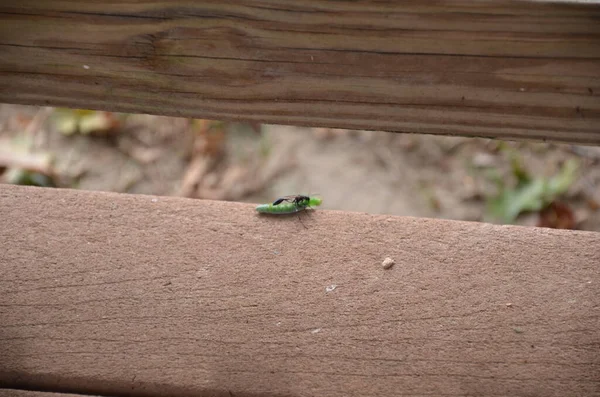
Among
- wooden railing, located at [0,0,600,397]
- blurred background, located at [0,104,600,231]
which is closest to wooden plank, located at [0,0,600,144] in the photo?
wooden railing, located at [0,0,600,397]

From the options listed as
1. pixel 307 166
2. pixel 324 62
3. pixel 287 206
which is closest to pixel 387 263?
Answer: pixel 287 206

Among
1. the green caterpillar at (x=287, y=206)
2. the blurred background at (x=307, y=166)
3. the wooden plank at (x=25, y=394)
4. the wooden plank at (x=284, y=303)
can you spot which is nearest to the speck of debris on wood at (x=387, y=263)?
the wooden plank at (x=284, y=303)

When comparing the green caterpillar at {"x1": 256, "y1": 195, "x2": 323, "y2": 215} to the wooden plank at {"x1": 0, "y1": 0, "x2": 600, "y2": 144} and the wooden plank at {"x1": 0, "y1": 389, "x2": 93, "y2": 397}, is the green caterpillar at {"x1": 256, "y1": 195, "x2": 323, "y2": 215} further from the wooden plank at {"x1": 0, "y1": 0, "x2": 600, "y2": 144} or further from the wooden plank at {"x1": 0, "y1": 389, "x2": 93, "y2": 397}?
the wooden plank at {"x1": 0, "y1": 389, "x2": 93, "y2": 397}

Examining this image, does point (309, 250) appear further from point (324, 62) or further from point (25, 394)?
point (25, 394)

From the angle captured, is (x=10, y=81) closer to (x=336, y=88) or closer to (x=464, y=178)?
(x=336, y=88)

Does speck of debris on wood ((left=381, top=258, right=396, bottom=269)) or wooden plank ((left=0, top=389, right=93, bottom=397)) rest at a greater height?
speck of debris on wood ((left=381, top=258, right=396, bottom=269))

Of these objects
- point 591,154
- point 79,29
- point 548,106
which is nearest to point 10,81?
point 79,29

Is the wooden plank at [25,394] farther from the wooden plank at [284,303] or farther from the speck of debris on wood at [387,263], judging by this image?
the speck of debris on wood at [387,263]
